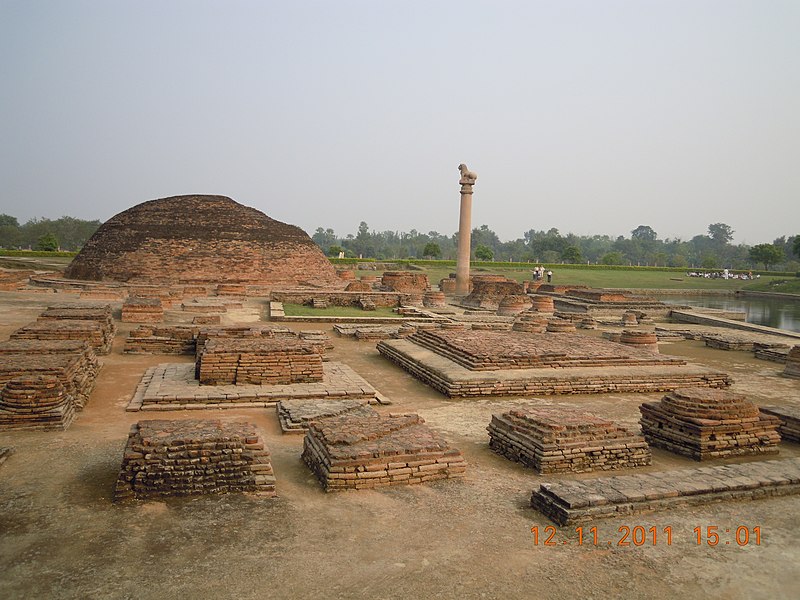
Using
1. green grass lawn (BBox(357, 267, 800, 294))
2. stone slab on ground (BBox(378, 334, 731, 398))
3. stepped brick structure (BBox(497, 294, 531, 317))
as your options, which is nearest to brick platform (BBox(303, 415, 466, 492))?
stone slab on ground (BBox(378, 334, 731, 398))

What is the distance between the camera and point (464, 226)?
21.0 m

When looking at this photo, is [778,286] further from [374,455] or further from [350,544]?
[350,544]

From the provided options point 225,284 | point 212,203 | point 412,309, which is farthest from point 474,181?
point 212,203

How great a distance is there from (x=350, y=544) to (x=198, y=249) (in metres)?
20.4

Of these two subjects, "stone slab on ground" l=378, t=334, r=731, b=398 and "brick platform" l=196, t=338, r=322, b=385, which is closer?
"brick platform" l=196, t=338, r=322, b=385

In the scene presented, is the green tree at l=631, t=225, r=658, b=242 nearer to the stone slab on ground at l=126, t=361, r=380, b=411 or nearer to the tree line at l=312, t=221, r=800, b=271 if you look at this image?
the tree line at l=312, t=221, r=800, b=271

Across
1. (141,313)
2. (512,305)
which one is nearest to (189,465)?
(141,313)

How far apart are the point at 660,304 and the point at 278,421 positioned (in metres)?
16.1

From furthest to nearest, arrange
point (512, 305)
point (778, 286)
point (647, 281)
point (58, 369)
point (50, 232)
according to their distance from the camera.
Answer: point (50, 232)
point (647, 281)
point (778, 286)
point (512, 305)
point (58, 369)

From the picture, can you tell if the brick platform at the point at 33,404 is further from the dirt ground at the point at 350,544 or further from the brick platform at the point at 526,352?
the brick platform at the point at 526,352

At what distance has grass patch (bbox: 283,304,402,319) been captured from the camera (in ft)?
49.0

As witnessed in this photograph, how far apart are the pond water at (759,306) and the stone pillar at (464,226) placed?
27.8 feet

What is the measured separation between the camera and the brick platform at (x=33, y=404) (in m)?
5.44

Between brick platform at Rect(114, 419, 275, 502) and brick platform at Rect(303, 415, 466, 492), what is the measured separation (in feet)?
1.38
